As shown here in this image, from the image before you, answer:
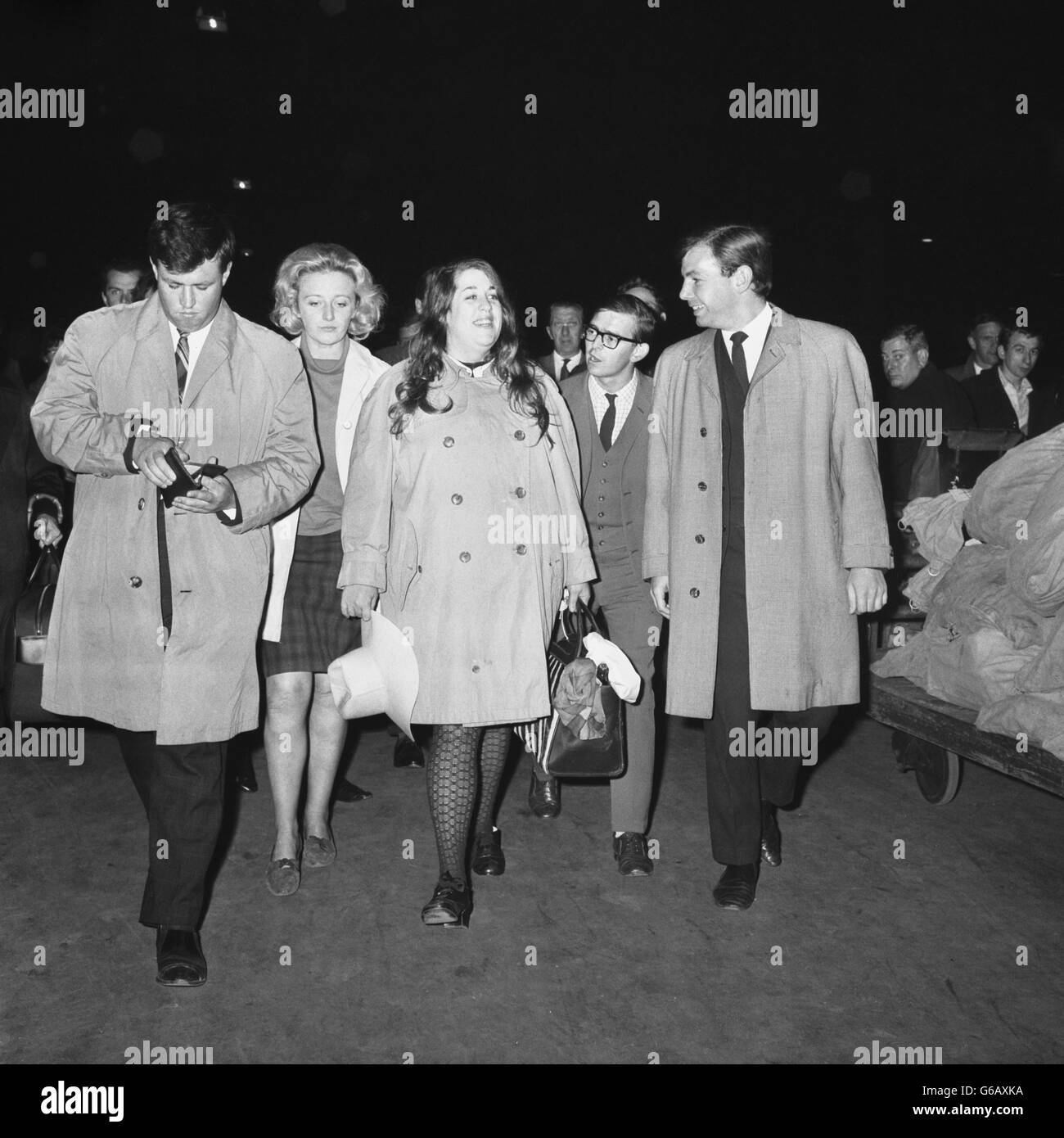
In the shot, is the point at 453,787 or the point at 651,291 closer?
the point at 453,787

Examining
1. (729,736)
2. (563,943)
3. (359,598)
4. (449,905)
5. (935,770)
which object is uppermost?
(359,598)

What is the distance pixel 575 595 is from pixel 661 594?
0.33 m

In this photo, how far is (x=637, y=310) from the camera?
398 cm

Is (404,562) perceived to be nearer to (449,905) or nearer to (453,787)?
(453,787)

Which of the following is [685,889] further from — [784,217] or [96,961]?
[784,217]

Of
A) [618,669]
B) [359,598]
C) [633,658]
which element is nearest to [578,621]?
[618,669]

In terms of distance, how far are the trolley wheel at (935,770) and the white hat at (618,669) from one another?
5.52ft

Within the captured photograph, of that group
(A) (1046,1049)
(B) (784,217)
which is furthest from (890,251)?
(A) (1046,1049)

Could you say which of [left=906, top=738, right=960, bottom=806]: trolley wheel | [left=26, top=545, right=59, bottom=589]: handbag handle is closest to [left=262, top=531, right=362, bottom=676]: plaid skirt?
[left=26, top=545, right=59, bottom=589]: handbag handle

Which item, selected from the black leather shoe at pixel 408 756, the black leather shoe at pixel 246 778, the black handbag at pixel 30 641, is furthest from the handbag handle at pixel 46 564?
the black leather shoe at pixel 408 756

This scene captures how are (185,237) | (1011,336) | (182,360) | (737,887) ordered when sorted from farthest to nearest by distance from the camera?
(1011,336) < (737,887) < (182,360) < (185,237)

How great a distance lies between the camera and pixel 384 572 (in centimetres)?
331
